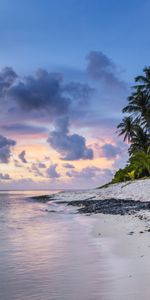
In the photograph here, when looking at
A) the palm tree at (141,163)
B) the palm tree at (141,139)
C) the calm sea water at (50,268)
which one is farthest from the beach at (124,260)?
the palm tree at (141,139)

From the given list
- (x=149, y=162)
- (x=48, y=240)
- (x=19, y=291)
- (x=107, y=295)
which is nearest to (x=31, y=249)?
(x=48, y=240)

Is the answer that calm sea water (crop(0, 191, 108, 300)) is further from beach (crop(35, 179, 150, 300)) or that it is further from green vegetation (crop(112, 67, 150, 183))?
green vegetation (crop(112, 67, 150, 183))

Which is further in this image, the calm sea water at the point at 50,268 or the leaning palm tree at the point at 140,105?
the leaning palm tree at the point at 140,105

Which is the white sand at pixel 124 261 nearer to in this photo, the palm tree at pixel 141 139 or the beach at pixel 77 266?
the beach at pixel 77 266

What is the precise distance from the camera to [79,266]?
9219mm

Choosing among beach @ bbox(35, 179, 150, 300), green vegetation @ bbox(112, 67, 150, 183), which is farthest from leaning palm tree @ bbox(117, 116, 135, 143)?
beach @ bbox(35, 179, 150, 300)

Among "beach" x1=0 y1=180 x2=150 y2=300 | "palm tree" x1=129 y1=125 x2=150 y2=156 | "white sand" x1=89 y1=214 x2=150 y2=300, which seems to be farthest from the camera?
"palm tree" x1=129 y1=125 x2=150 y2=156

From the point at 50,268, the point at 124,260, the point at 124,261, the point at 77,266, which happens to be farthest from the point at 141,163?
the point at 50,268

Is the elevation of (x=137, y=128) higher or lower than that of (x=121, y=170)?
higher

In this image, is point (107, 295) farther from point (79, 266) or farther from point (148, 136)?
point (148, 136)

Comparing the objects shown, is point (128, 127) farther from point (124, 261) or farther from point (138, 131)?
point (124, 261)

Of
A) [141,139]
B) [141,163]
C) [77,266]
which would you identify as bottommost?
[77,266]

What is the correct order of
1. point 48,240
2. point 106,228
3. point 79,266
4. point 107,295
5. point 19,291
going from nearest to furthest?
1. point 107,295
2. point 19,291
3. point 79,266
4. point 48,240
5. point 106,228

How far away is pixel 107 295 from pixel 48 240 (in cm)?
726
